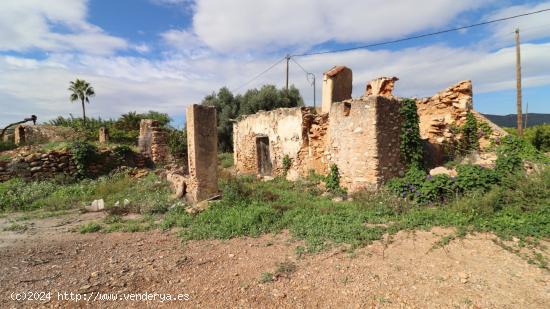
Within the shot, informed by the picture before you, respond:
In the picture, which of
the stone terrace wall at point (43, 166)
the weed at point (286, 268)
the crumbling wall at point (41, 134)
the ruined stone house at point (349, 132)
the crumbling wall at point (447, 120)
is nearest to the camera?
the weed at point (286, 268)

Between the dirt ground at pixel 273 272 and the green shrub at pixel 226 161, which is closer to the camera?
the dirt ground at pixel 273 272

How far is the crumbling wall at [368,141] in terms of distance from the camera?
7086mm

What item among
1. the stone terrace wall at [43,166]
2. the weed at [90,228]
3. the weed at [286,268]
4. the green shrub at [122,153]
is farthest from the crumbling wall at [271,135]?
the weed at [286,268]

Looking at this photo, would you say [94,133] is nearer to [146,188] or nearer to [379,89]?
[146,188]

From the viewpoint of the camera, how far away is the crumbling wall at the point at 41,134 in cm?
1504

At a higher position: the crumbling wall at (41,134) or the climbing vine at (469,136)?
Result: the crumbling wall at (41,134)

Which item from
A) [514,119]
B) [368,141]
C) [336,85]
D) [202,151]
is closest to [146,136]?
[202,151]

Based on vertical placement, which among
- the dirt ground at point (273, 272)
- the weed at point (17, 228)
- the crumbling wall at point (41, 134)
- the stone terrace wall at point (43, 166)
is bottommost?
the dirt ground at point (273, 272)

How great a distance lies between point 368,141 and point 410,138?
4.01 feet

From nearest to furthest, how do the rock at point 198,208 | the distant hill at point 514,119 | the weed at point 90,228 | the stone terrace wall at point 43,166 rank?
the weed at point 90,228
the rock at point 198,208
the stone terrace wall at point 43,166
the distant hill at point 514,119

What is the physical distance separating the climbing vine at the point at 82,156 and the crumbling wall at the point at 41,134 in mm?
5023

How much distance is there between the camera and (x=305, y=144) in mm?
10133

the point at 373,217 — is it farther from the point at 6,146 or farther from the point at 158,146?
the point at 6,146

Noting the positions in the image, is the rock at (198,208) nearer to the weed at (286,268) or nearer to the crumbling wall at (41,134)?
the weed at (286,268)
